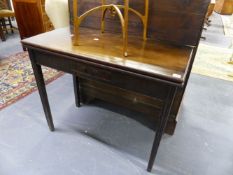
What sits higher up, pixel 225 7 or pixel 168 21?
pixel 168 21

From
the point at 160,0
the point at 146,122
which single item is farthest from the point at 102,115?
the point at 160,0

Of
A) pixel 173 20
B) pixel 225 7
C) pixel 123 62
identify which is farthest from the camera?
pixel 225 7

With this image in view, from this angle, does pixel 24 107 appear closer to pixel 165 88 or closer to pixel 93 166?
pixel 93 166

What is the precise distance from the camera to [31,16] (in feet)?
8.10

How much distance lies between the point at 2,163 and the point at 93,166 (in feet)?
2.00

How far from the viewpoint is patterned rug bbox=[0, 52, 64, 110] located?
1.81 m

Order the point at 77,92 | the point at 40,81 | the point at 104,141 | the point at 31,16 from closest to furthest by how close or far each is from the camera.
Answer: the point at 40,81, the point at 104,141, the point at 77,92, the point at 31,16

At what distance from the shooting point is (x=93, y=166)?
46.7 inches

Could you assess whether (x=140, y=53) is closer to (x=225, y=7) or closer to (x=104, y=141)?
(x=104, y=141)

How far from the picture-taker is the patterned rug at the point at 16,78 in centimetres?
181

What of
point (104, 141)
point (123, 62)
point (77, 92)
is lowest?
point (104, 141)

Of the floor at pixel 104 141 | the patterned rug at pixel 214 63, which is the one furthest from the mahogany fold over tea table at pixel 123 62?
the patterned rug at pixel 214 63

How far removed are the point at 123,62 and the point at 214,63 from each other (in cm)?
249

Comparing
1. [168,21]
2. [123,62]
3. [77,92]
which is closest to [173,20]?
[168,21]
